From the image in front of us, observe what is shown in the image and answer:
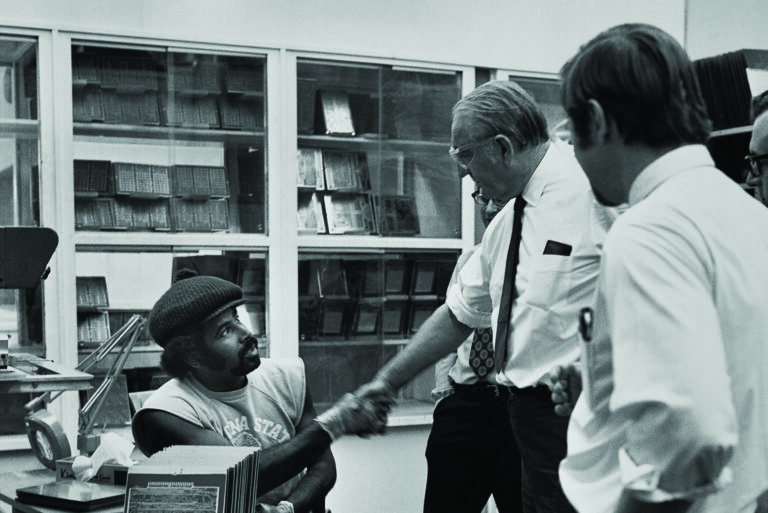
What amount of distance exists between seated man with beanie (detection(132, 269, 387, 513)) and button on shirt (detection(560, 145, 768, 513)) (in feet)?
4.53

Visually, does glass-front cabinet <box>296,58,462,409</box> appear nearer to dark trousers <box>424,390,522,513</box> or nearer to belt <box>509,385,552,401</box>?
dark trousers <box>424,390,522,513</box>

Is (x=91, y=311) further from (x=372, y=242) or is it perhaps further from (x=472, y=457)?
(x=472, y=457)

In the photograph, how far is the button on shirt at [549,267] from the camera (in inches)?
82.1

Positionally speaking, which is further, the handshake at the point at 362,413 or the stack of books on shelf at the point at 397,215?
the stack of books on shelf at the point at 397,215

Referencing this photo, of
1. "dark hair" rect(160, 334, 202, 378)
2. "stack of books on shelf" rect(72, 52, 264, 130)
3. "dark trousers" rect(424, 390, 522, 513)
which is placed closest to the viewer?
"dark hair" rect(160, 334, 202, 378)

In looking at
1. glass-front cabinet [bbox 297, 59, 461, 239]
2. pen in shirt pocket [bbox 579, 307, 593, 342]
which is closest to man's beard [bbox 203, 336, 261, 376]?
pen in shirt pocket [bbox 579, 307, 593, 342]

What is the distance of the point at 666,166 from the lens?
1.10m

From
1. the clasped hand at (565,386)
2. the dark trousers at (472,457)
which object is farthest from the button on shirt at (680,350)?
the dark trousers at (472,457)

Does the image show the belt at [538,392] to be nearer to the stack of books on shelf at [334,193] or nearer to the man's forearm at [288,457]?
the man's forearm at [288,457]

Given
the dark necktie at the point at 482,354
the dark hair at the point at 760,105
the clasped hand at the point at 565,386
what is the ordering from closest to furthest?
the clasped hand at the point at 565,386
the dark hair at the point at 760,105
the dark necktie at the point at 482,354

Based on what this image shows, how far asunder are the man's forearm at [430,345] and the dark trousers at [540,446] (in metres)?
0.30

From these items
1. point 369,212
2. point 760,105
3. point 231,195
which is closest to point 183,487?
point 760,105

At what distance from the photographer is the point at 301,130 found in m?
5.05

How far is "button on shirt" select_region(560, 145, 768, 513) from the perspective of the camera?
38.5 inches
